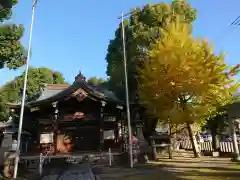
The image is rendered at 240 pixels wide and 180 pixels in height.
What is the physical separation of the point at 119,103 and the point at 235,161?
9.11 metres

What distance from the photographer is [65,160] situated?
53.7 feet

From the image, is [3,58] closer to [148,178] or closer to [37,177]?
[37,177]

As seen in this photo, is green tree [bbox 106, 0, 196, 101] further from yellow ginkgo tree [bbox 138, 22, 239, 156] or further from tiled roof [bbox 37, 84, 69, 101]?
tiled roof [bbox 37, 84, 69, 101]

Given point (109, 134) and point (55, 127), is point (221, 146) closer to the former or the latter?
point (109, 134)

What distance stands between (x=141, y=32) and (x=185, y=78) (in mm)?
8194

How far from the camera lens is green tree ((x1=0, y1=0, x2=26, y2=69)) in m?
14.8

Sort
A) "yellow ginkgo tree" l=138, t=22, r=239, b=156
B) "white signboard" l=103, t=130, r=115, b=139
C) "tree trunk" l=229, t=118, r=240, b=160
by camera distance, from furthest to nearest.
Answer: "white signboard" l=103, t=130, r=115, b=139
"yellow ginkgo tree" l=138, t=22, r=239, b=156
"tree trunk" l=229, t=118, r=240, b=160

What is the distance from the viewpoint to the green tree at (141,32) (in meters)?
21.7

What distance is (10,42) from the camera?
1545 centimetres

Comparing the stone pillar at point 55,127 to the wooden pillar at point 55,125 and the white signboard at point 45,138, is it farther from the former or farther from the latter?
the white signboard at point 45,138

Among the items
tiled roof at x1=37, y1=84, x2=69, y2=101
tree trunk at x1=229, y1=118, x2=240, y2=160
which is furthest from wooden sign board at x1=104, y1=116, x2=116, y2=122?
tiled roof at x1=37, y1=84, x2=69, y2=101

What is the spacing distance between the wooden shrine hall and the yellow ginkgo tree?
3747 millimetres

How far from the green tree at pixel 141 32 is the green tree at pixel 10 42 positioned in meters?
9.44

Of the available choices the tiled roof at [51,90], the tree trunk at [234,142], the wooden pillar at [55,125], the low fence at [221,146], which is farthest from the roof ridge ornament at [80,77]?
the low fence at [221,146]
